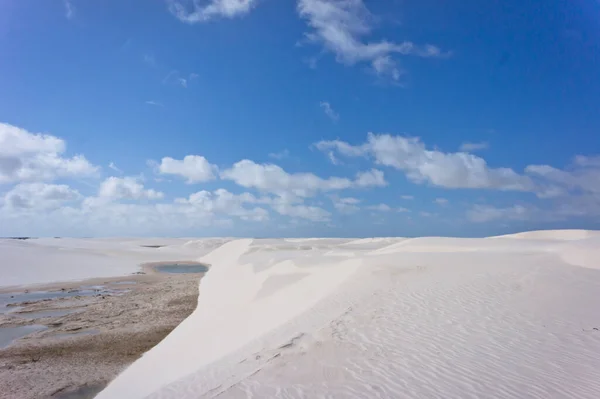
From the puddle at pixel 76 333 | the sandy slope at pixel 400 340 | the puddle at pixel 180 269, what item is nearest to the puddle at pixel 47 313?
the puddle at pixel 76 333

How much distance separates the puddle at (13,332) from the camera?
1257 centimetres

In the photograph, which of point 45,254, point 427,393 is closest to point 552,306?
point 427,393

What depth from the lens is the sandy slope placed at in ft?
20.0

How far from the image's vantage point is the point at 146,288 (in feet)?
81.3

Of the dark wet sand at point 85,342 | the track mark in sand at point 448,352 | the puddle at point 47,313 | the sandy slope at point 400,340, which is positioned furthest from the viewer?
the puddle at point 47,313

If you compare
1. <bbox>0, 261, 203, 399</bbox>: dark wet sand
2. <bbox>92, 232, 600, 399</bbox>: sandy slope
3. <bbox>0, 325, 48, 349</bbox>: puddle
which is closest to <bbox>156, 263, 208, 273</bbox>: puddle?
<bbox>0, 261, 203, 399</bbox>: dark wet sand

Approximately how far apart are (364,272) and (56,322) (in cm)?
1314

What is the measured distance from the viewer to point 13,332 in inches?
540

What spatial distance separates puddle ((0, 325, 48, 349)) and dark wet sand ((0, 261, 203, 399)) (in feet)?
1.15

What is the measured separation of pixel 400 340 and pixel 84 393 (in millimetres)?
7340

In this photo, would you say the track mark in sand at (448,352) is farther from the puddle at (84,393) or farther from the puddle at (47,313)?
the puddle at (47,313)

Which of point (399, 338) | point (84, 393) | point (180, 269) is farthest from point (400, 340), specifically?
point (180, 269)

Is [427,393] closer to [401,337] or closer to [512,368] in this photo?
[512,368]

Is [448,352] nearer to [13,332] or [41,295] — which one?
[13,332]
